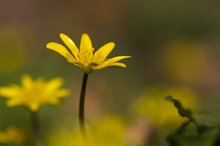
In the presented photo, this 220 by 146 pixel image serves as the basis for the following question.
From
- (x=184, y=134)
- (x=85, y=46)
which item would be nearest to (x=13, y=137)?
(x=85, y=46)

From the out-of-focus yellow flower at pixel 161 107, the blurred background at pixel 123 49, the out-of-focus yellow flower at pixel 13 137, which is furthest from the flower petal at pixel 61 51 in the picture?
the blurred background at pixel 123 49

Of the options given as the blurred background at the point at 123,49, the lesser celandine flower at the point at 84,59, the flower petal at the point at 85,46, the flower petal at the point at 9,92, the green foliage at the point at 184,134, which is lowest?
the green foliage at the point at 184,134

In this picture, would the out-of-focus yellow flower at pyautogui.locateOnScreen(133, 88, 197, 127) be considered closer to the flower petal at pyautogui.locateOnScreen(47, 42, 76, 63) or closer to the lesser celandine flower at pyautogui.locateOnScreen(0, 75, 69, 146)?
the lesser celandine flower at pyautogui.locateOnScreen(0, 75, 69, 146)

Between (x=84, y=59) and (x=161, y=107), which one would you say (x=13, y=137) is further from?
(x=161, y=107)

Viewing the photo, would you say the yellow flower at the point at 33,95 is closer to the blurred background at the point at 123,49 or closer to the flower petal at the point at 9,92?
the flower petal at the point at 9,92

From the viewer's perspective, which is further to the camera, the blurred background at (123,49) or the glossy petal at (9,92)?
the blurred background at (123,49)

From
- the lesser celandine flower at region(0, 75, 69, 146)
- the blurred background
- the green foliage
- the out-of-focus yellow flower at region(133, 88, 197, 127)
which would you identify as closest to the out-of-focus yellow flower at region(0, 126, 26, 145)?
the lesser celandine flower at region(0, 75, 69, 146)

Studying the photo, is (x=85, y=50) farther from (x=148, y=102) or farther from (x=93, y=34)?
(x=93, y=34)

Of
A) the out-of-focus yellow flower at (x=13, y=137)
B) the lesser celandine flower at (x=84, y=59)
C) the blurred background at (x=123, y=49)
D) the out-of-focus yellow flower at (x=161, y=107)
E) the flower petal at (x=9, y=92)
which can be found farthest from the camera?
the blurred background at (x=123, y=49)
